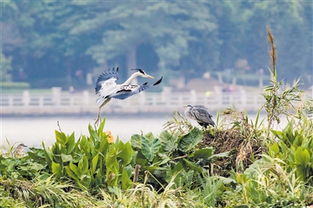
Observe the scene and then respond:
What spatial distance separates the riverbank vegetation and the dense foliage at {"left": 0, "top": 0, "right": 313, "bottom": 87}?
172 feet

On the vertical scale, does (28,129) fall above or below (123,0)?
below

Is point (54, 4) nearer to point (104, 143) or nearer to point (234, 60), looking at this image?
point (234, 60)

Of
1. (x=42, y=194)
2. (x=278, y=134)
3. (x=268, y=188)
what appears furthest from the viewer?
(x=278, y=134)

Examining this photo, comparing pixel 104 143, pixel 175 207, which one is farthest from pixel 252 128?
pixel 175 207

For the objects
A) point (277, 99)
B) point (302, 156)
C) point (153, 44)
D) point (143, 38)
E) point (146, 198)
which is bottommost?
point (146, 198)

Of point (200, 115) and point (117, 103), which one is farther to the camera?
point (117, 103)

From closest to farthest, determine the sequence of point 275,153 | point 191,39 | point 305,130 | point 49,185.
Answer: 1. point 49,185
2. point 275,153
3. point 305,130
4. point 191,39

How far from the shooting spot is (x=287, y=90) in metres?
10.1

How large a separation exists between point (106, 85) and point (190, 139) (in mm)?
1014

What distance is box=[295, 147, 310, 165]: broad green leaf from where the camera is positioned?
8711 millimetres

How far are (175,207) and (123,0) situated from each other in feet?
196

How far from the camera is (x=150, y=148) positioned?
911cm

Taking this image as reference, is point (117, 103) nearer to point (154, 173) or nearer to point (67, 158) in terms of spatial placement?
point (154, 173)

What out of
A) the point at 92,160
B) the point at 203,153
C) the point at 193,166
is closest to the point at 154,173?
the point at 193,166
